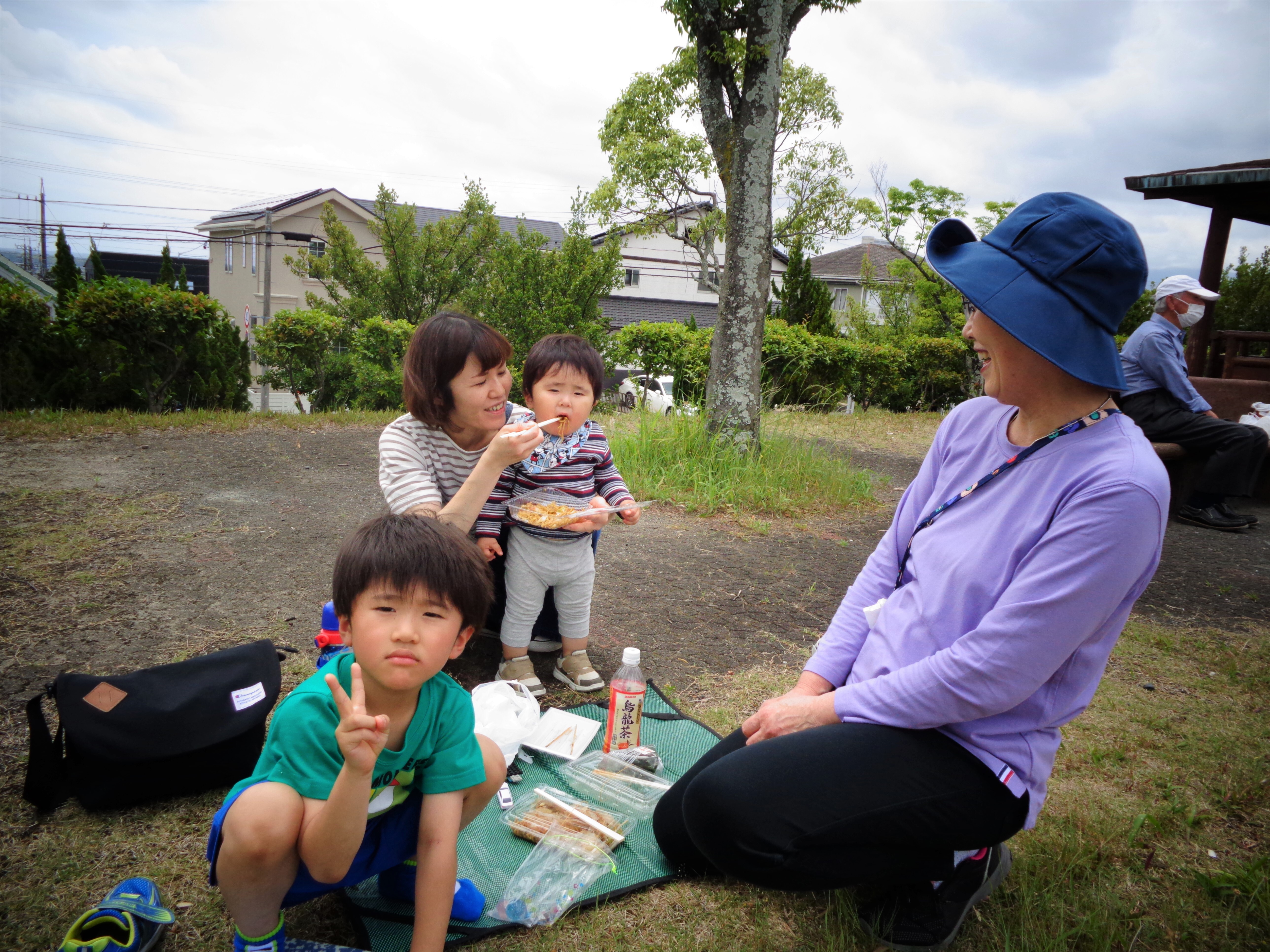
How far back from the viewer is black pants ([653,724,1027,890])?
1.48 metres

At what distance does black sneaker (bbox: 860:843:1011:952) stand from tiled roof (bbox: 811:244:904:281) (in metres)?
38.2

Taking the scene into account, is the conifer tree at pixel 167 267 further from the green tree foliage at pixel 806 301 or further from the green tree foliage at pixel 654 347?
the green tree foliage at pixel 806 301

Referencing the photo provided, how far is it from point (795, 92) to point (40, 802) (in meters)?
18.5

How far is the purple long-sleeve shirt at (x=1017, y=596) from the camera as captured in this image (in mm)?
1322

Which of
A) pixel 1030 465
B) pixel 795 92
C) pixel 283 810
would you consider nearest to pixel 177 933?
pixel 283 810

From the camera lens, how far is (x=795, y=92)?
16.8 metres

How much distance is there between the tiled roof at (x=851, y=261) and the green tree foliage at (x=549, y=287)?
30881 mm

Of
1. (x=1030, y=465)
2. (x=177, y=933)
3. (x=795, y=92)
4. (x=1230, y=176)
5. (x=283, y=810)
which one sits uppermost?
(x=795, y=92)

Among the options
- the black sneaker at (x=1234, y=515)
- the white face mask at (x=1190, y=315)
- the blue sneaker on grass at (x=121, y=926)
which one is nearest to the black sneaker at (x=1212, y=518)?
the black sneaker at (x=1234, y=515)

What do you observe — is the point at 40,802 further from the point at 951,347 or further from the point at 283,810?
the point at 951,347

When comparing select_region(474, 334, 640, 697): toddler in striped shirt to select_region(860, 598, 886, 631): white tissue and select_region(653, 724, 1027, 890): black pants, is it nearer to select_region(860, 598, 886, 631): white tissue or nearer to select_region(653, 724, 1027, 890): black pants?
select_region(860, 598, 886, 631): white tissue

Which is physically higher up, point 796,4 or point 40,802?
point 796,4

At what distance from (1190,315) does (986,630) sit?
556 cm

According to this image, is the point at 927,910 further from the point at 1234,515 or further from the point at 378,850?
the point at 1234,515
